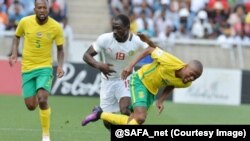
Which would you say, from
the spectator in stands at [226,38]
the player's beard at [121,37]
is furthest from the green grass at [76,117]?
the spectator in stands at [226,38]

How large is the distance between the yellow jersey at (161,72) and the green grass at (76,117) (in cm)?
218

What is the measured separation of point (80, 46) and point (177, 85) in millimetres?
11392

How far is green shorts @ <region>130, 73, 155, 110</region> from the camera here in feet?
41.1

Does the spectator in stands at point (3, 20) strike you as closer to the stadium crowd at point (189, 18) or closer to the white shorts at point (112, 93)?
the stadium crowd at point (189, 18)

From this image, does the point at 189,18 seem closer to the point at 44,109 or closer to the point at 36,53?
the point at 36,53

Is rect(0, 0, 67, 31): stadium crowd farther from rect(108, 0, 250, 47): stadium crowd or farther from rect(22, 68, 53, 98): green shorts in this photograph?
rect(22, 68, 53, 98): green shorts

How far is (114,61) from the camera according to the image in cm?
1377

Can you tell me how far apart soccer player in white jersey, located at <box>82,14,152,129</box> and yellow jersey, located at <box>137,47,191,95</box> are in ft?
3.02

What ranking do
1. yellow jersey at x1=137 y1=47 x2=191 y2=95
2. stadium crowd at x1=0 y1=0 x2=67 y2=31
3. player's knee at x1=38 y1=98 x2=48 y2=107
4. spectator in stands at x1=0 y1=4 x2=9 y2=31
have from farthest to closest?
stadium crowd at x1=0 y1=0 x2=67 y2=31 < spectator in stands at x1=0 y1=4 x2=9 y2=31 < player's knee at x1=38 y1=98 x2=48 y2=107 < yellow jersey at x1=137 y1=47 x2=191 y2=95

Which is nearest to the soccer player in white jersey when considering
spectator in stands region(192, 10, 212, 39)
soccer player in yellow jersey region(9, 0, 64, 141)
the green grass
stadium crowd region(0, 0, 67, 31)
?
soccer player in yellow jersey region(9, 0, 64, 141)

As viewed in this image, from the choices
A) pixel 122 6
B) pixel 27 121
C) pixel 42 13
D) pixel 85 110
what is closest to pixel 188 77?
pixel 42 13

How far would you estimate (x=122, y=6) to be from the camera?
27.6m

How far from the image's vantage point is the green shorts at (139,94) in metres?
12.5

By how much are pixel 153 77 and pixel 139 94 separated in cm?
35
